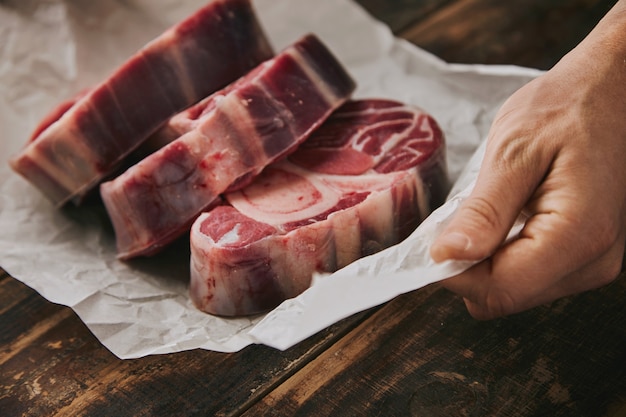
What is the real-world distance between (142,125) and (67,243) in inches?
13.7

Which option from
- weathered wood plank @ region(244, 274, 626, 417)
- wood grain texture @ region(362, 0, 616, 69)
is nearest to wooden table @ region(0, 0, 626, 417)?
weathered wood plank @ region(244, 274, 626, 417)

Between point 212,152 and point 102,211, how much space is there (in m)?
0.51

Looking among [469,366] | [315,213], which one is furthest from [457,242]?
[315,213]

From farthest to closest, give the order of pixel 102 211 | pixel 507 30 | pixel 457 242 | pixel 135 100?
pixel 507 30 < pixel 102 211 < pixel 135 100 < pixel 457 242

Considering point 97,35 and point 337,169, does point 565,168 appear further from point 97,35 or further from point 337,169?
point 97,35

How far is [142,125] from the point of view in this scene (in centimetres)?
200

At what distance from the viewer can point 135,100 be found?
6.48 ft

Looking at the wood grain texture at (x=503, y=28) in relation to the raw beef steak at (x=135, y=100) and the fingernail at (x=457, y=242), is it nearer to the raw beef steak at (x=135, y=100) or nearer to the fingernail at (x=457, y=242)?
the raw beef steak at (x=135, y=100)

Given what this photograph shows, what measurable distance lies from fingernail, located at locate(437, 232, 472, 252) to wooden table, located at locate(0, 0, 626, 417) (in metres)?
0.28

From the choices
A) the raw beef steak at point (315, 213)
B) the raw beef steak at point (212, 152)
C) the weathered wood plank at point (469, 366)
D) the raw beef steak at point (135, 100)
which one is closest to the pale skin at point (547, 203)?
the weathered wood plank at point (469, 366)

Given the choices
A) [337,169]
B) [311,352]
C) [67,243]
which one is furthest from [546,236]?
[67,243]

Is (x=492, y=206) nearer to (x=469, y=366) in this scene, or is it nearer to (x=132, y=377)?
(x=469, y=366)

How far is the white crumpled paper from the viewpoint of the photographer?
143cm

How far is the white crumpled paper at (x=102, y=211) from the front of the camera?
4.68ft
